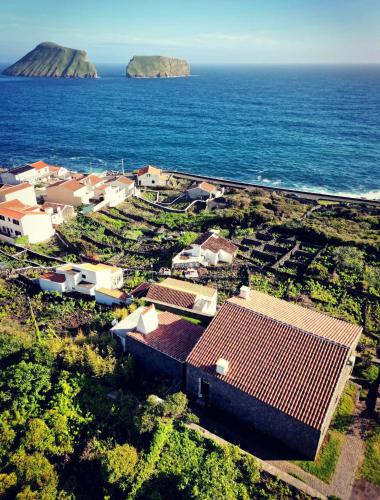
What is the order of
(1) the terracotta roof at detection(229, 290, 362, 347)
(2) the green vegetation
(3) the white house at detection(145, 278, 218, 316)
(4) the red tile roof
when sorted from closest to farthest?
(2) the green vegetation → (1) the terracotta roof at detection(229, 290, 362, 347) → (3) the white house at detection(145, 278, 218, 316) → (4) the red tile roof

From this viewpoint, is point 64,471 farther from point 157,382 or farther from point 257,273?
point 257,273

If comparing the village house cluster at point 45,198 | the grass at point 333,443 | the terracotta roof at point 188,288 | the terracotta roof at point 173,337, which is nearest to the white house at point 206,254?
the terracotta roof at point 188,288

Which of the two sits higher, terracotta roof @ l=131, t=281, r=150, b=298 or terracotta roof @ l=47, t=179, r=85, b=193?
terracotta roof @ l=47, t=179, r=85, b=193

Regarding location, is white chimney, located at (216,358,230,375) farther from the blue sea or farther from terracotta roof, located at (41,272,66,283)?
the blue sea

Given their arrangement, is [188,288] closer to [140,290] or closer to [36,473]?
[140,290]

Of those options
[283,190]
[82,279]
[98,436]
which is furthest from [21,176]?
[98,436]

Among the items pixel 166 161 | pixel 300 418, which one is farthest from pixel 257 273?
pixel 166 161

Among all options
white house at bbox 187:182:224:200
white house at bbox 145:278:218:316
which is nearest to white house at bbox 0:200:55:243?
white house at bbox 145:278:218:316
